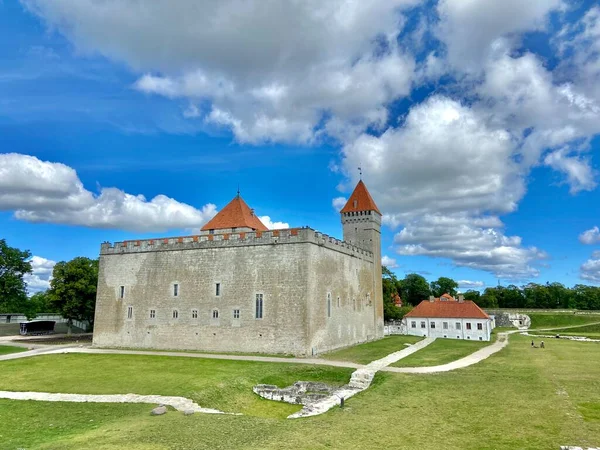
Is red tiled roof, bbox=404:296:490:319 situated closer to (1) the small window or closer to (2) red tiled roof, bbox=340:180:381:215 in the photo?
(2) red tiled roof, bbox=340:180:381:215

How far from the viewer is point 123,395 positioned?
1850 centimetres

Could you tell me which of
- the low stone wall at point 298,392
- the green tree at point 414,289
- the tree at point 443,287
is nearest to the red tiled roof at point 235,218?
the low stone wall at point 298,392

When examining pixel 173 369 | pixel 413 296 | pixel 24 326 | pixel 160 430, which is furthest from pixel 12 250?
pixel 413 296

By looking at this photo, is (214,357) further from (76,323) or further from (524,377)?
(76,323)

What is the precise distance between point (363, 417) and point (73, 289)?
41.4 metres

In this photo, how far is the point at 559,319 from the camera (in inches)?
2965

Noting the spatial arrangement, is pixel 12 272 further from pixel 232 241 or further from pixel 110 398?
pixel 110 398

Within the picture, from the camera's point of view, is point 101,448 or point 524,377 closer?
point 101,448

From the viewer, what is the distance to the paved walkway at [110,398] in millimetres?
17023

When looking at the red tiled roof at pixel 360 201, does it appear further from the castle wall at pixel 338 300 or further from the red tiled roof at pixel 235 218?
the red tiled roof at pixel 235 218

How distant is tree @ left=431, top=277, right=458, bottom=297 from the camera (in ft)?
337

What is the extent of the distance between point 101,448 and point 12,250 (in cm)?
4694

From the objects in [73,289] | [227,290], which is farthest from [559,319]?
[73,289]

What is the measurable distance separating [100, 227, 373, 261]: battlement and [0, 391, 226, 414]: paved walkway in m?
15.5
